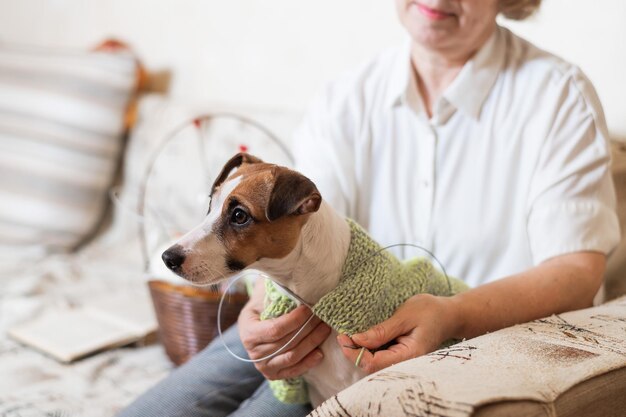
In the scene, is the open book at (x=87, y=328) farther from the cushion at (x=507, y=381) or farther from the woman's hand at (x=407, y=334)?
the cushion at (x=507, y=381)

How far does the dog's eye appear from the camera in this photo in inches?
33.6

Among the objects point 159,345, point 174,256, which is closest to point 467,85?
point 174,256

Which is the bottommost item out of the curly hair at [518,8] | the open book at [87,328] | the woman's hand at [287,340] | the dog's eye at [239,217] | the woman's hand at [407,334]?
the open book at [87,328]

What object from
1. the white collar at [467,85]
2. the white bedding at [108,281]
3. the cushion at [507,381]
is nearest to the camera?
the cushion at [507,381]

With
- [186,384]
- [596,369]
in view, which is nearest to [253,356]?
[186,384]

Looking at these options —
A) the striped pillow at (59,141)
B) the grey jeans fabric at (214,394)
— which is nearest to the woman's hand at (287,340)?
the grey jeans fabric at (214,394)

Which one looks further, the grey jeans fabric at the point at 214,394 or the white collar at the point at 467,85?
the white collar at the point at 467,85

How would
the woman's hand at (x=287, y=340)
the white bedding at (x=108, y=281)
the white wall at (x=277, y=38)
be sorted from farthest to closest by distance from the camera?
1. the white wall at (x=277, y=38)
2. the white bedding at (x=108, y=281)
3. the woman's hand at (x=287, y=340)

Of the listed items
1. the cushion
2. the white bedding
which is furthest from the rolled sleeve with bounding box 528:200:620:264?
the white bedding

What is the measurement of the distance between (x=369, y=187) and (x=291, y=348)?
42 cm

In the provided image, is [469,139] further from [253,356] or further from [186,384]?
[186,384]

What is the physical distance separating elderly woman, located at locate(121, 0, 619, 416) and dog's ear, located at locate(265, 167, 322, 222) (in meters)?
0.17

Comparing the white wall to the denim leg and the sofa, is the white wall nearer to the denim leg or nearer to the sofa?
the sofa

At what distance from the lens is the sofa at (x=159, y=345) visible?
703mm
